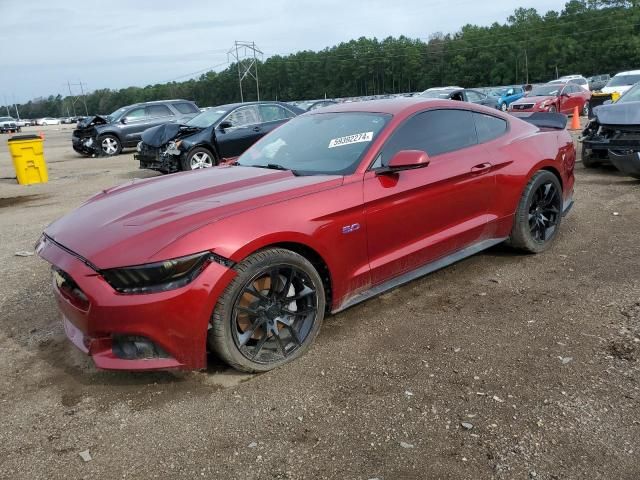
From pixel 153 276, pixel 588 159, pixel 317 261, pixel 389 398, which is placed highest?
pixel 153 276

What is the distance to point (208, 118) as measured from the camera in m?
11.8

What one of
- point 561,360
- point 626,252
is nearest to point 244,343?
point 561,360

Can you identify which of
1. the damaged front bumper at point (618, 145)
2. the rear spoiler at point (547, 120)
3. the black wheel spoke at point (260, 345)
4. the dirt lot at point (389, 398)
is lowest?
the dirt lot at point (389, 398)

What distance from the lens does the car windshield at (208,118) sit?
11502 mm

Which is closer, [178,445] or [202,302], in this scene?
[178,445]

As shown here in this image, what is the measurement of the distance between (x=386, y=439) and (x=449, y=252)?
6.50 feet

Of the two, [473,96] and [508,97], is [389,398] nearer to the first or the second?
[473,96]

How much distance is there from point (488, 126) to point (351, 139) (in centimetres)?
146

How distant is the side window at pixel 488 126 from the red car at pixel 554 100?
15060mm

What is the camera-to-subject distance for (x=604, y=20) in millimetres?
77688

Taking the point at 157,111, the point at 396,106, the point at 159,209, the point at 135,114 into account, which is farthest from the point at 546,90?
the point at 159,209

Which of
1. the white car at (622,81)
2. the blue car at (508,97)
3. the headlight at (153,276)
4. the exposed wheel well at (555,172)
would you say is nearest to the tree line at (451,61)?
the blue car at (508,97)

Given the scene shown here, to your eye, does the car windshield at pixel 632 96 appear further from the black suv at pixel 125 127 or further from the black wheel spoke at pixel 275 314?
the black suv at pixel 125 127

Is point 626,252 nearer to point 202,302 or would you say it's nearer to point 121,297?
point 202,302
